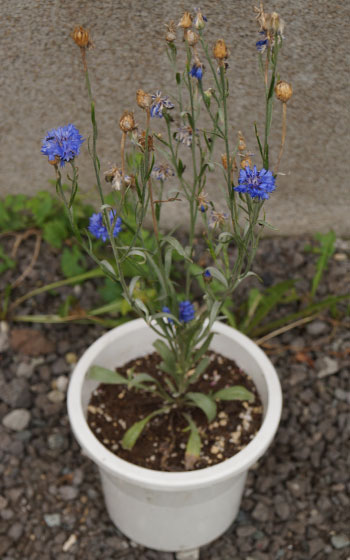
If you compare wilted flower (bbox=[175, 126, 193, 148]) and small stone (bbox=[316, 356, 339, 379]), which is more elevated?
wilted flower (bbox=[175, 126, 193, 148])

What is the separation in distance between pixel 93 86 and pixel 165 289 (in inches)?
29.7

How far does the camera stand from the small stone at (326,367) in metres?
1.85

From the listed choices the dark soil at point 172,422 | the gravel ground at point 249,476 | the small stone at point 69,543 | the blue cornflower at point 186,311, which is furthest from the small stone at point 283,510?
the blue cornflower at point 186,311

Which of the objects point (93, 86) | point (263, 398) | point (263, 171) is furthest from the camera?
point (93, 86)

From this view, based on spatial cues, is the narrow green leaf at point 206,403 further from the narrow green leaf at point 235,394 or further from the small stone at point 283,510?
the small stone at point 283,510

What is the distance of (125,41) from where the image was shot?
1.58 meters

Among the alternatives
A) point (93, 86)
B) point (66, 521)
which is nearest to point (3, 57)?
point (93, 86)

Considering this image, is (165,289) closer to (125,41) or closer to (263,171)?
(263,171)

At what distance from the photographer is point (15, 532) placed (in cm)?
159

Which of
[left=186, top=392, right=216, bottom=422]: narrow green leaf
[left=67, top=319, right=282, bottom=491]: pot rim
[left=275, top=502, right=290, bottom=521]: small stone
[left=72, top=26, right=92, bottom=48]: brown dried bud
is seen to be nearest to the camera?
[left=72, top=26, right=92, bottom=48]: brown dried bud

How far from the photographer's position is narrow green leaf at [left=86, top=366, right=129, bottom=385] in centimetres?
143

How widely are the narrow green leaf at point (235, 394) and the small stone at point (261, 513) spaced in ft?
1.24

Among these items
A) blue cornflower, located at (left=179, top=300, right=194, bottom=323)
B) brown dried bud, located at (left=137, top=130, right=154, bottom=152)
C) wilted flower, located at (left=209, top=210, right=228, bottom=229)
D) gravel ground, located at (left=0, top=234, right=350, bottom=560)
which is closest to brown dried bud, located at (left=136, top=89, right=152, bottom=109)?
brown dried bud, located at (left=137, top=130, right=154, bottom=152)

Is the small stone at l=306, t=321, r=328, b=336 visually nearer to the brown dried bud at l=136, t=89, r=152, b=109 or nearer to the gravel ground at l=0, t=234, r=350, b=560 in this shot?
the gravel ground at l=0, t=234, r=350, b=560
